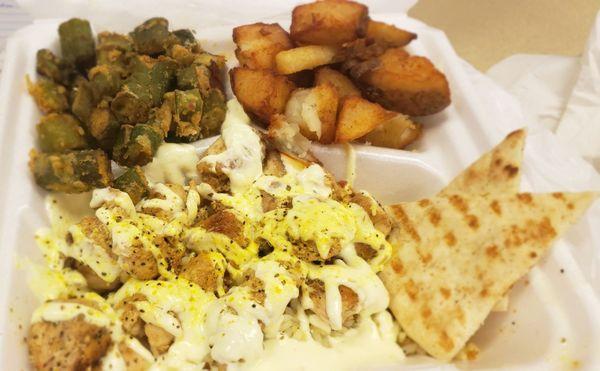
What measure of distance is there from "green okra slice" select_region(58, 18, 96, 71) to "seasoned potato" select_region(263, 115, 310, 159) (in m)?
0.74

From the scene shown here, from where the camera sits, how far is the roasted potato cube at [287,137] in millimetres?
1875

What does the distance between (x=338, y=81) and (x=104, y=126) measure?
0.77 m

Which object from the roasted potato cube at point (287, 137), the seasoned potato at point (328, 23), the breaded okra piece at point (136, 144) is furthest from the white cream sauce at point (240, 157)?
the seasoned potato at point (328, 23)

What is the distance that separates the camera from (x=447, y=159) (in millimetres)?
1954

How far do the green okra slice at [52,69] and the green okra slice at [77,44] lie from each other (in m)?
0.05

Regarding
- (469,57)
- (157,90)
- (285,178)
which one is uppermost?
(157,90)

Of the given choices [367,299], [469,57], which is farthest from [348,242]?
[469,57]

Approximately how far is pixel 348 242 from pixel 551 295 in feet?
1.78

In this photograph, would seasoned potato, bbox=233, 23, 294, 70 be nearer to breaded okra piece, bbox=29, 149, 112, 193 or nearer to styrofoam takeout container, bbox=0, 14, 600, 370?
styrofoam takeout container, bbox=0, 14, 600, 370

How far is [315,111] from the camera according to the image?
186 centimetres

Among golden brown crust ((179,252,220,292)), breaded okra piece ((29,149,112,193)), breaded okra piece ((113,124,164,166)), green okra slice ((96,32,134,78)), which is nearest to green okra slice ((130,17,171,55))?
green okra slice ((96,32,134,78))

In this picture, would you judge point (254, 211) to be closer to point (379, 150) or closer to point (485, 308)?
point (379, 150)

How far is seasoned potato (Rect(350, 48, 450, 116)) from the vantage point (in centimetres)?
193

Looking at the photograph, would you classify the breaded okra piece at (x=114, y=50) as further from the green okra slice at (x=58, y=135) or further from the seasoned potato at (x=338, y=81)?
the seasoned potato at (x=338, y=81)
